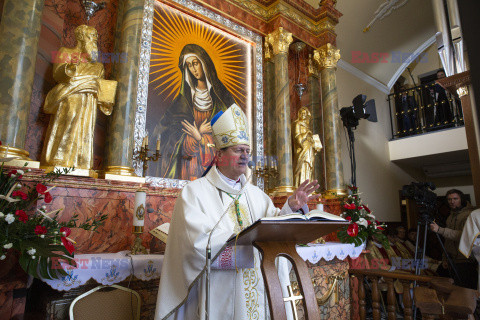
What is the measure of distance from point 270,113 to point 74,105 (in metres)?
3.38

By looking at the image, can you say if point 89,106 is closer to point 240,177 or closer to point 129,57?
point 129,57

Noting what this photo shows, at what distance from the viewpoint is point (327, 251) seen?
13.0 feet

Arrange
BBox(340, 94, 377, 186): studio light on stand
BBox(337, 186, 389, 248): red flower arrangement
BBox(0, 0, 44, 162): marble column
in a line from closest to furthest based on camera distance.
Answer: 1. BBox(0, 0, 44, 162): marble column
2. BBox(337, 186, 389, 248): red flower arrangement
3. BBox(340, 94, 377, 186): studio light on stand

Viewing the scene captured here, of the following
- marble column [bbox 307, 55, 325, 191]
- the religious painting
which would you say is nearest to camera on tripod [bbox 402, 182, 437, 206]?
marble column [bbox 307, 55, 325, 191]

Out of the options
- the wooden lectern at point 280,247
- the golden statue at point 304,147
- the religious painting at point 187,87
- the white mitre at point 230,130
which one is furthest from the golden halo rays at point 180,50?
the wooden lectern at point 280,247

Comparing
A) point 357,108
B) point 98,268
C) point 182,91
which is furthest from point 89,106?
point 357,108

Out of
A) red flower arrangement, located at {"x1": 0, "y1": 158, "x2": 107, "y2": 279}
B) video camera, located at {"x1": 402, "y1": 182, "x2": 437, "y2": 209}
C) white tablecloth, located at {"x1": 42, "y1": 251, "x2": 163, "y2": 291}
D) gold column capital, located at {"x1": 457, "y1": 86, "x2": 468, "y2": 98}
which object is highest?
gold column capital, located at {"x1": 457, "y1": 86, "x2": 468, "y2": 98}

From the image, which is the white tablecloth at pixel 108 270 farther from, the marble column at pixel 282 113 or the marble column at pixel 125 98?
the marble column at pixel 282 113

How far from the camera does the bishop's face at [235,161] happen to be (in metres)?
2.30

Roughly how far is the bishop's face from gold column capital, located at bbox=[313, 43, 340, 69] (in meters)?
4.97

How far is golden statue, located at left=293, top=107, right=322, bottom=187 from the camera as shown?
5945 mm

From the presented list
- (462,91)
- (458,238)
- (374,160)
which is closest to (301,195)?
(458,238)

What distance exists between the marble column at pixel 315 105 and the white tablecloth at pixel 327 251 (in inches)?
90.6

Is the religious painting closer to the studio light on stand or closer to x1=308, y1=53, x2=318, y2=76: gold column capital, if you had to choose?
x1=308, y1=53, x2=318, y2=76: gold column capital
